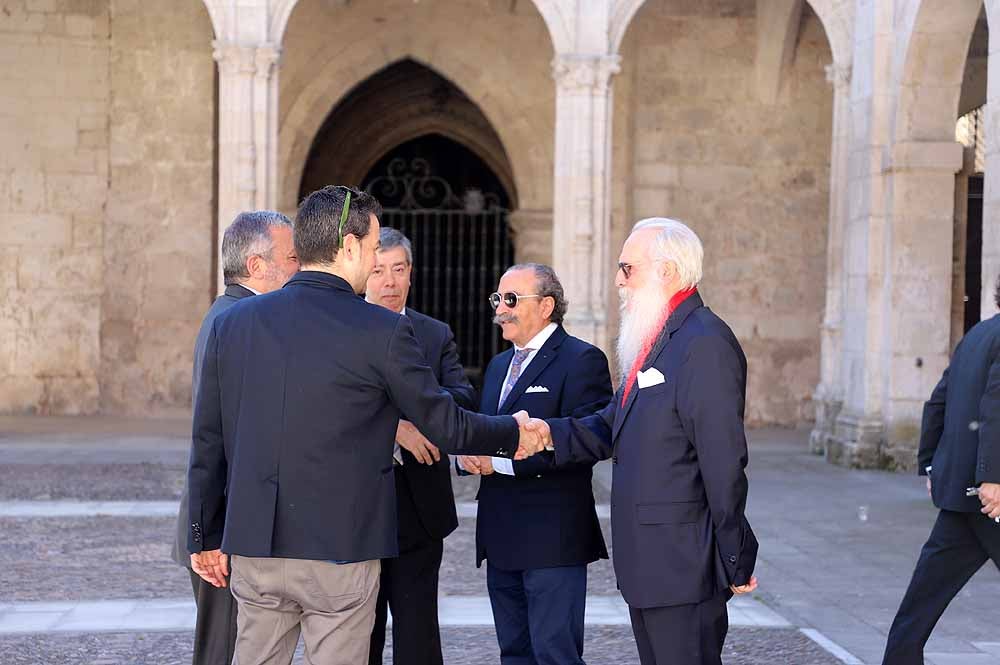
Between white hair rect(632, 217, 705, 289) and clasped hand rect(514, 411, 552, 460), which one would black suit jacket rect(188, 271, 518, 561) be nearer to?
clasped hand rect(514, 411, 552, 460)

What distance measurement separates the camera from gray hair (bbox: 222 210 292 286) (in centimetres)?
411

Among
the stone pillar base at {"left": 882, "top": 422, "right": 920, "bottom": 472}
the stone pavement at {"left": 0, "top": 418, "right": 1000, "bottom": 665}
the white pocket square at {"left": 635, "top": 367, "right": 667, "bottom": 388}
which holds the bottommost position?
the stone pavement at {"left": 0, "top": 418, "right": 1000, "bottom": 665}

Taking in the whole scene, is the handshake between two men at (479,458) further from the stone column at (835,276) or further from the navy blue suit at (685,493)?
the stone column at (835,276)

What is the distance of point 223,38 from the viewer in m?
12.7

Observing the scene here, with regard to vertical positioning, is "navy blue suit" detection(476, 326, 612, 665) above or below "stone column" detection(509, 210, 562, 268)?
below

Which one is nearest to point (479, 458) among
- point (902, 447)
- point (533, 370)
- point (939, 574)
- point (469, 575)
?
point (533, 370)

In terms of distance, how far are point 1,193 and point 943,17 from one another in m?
10.1

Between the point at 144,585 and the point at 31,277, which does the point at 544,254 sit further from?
the point at 144,585

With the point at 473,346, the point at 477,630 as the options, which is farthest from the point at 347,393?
the point at 473,346

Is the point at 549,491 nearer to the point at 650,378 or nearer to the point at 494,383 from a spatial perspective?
the point at 494,383

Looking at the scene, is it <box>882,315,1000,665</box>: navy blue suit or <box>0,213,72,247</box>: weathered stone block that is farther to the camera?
<box>0,213,72,247</box>: weathered stone block

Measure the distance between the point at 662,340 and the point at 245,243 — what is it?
1275 mm

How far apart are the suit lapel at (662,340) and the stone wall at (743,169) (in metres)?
12.5

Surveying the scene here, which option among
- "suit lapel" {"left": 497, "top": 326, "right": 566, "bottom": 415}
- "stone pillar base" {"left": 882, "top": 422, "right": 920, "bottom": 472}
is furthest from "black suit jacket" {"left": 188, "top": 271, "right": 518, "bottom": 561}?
"stone pillar base" {"left": 882, "top": 422, "right": 920, "bottom": 472}
